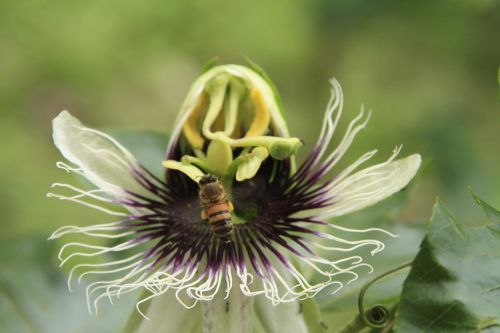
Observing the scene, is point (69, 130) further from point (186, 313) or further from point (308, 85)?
point (308, 85)

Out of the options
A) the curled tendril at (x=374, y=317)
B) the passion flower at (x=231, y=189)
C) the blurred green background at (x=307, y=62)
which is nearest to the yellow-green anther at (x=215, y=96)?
the passion flower at (x=231, y=189)

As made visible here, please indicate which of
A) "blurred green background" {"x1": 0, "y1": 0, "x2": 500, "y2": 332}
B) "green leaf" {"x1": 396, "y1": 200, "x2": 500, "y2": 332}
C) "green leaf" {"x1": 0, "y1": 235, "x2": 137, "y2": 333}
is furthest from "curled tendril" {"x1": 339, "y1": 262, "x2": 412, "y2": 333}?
"blurred green background" {"x1": 0, "y1": 0, "x2": 500, "y2": 332}

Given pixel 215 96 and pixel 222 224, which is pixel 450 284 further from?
pixel 215 96

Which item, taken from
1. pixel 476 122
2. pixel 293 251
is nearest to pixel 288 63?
pixel 476 122

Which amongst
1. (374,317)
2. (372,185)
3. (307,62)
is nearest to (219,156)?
(372,185)

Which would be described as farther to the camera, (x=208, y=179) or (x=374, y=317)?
(x=208, y=179)
